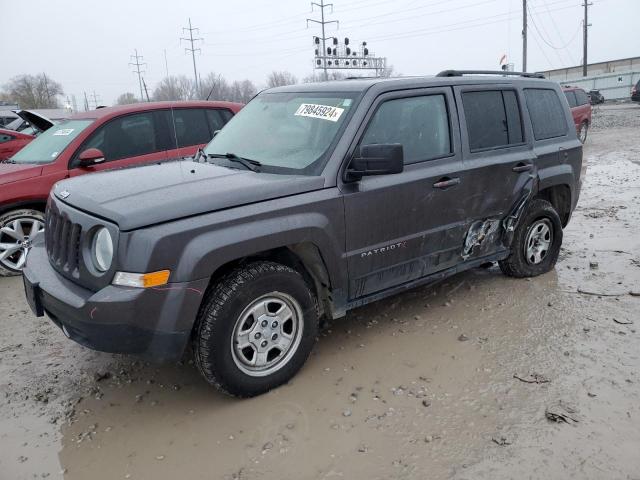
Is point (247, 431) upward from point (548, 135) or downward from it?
downward

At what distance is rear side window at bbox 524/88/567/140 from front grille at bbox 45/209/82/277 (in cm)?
391

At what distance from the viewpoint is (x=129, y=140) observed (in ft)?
19.8

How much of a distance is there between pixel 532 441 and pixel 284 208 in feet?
6.13

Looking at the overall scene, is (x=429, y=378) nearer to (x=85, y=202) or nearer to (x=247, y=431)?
(x=247, y=431)

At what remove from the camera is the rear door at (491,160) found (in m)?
4.07

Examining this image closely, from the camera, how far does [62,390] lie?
336 centimetres

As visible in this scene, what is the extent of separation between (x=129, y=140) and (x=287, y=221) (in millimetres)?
3781

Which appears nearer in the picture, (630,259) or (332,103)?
(332,103)

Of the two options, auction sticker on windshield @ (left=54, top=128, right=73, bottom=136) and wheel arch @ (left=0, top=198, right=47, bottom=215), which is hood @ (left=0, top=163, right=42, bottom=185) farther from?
auction sticker on windshield @ (left=54, top=128, right=73, bottom=136)

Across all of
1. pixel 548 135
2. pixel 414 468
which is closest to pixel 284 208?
pixel 414 468

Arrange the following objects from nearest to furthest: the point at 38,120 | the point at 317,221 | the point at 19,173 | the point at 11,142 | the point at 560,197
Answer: the point at 317,221 < the point at 560,197 < the point at 19,173 < the point at 38,120 < the point at 11,142

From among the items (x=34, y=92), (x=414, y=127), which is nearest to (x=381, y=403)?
(x=414, y=127)

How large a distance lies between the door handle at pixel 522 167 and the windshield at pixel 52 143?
15.3ft

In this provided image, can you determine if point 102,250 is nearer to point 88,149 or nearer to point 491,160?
point 491,160
